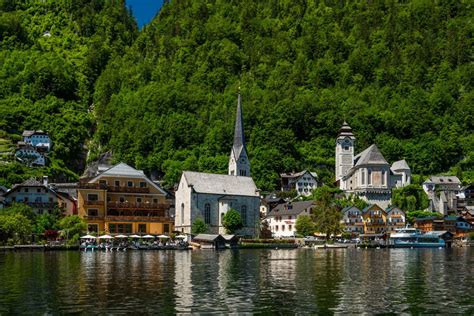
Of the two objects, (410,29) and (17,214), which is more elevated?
(410,29)

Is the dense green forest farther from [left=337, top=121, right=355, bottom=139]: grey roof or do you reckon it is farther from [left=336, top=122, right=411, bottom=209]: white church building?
[left=337, top=121, right=355, bottom=139]: grey roof

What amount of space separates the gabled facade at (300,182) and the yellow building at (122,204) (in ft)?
136

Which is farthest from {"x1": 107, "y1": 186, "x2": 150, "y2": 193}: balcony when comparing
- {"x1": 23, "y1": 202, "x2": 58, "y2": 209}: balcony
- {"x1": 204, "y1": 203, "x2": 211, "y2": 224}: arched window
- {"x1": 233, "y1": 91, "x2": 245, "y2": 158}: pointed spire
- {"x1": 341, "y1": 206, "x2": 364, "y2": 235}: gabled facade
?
{"x1": 233, "y1": 91, "x2": 245, "y2": 158}: pointed spire

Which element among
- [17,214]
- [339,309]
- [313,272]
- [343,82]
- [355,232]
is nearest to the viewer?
[339,309]

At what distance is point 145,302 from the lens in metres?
30.5

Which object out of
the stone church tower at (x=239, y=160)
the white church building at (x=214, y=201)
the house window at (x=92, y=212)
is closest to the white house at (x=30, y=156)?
the stone church tower at (x=239, y=160)

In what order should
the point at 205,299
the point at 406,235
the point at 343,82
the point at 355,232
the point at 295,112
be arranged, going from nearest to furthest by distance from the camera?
the point at 205,299 < the point at 406,235 < the point at 355,232 < the point at 295,112 < the point at 343,82

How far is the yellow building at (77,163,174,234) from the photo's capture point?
86500mm

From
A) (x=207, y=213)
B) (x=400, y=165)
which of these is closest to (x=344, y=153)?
(x=400, y=165)

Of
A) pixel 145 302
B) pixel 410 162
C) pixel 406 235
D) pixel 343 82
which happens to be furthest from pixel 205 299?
pixel 343 82

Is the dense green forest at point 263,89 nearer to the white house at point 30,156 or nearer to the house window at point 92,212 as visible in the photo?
the white house at point 30,156

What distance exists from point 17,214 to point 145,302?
1932 inches

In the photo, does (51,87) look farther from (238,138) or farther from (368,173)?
(368,173)

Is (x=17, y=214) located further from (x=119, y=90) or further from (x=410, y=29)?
(x=410, y=29)
